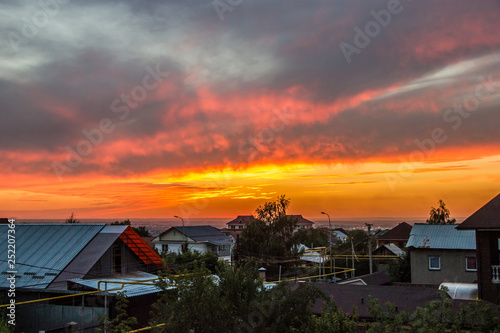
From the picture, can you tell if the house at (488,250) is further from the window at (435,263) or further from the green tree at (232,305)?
the window at (435,263)

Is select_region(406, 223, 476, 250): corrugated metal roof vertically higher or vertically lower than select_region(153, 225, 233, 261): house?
higher

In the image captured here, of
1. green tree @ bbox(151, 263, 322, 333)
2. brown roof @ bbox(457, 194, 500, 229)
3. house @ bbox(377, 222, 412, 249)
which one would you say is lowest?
house @ bbox(377, 222, 412, 249)

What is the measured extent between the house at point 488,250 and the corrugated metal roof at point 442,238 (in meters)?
17.6

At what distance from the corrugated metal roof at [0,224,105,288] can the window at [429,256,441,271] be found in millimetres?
26152

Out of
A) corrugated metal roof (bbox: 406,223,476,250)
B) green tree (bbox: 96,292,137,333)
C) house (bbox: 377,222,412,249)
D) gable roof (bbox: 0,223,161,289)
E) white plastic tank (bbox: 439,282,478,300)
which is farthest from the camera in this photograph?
house (bbox: 377,222,412,249)

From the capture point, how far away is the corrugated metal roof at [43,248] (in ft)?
74.4

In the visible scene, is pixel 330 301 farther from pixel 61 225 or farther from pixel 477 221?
pixel 61 225

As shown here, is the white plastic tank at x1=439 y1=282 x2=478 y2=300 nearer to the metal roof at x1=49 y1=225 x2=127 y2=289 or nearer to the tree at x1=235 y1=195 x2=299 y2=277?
the metal roof at x1=49 y1=225 x2=127 y2=289

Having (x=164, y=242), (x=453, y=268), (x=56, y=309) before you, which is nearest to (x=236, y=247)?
(x=164, y=242)

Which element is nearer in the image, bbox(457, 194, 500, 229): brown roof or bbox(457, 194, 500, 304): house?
bbox(457, 194, 500, 304): house

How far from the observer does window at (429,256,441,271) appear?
118 ft

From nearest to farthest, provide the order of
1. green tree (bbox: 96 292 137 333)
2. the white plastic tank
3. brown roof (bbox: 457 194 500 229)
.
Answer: green tree (bbox: 96 292 137 333) → brown roof (bbox: 457 194 500 229) → the white plastic tank

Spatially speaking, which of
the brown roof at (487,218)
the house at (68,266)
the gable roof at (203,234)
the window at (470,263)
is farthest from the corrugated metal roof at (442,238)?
the gable roof at (203,234)

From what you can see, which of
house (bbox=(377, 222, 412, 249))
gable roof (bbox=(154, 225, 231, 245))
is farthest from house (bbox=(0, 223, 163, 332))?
house (bbox=(377, 222, 412, 249))
